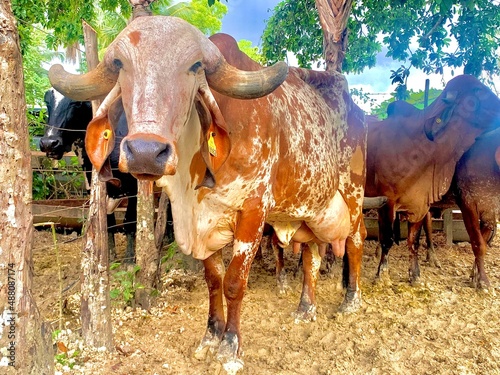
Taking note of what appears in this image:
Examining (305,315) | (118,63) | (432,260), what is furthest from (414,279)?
(118,63)

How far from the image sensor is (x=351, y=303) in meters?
4.26

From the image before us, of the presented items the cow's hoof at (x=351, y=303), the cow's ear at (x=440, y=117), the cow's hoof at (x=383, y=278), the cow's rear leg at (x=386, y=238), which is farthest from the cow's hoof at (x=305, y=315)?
the cow's ear at (x=440, y=117)

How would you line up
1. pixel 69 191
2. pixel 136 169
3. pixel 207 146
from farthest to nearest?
1. pixel 69 191
2. pixel 207 146
3. pixel 136 169

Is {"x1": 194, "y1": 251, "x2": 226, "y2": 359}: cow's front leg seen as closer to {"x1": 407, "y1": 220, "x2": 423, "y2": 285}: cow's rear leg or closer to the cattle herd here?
the cattle herd

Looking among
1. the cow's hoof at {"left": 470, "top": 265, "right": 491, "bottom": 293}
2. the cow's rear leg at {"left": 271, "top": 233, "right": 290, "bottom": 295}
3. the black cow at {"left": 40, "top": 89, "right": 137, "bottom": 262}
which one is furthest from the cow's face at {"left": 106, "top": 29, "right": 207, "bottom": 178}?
the cow's hoof at {"left": 470, "top": 265, "right": 491, "bottom": 293}

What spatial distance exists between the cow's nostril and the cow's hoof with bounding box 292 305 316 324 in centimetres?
247

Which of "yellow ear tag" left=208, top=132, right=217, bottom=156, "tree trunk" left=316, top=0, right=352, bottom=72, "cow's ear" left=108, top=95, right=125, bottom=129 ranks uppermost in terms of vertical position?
"tree trunk" left=316, top=0, right=352, bottom=72

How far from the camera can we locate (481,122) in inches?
206

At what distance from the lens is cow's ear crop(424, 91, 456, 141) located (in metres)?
5.30

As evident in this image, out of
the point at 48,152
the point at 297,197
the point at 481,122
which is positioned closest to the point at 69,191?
the point at 48,152

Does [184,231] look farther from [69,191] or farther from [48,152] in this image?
[69,191]

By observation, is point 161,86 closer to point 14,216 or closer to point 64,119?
point 14,216

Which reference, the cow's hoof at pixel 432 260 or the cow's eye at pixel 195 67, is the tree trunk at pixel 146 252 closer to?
the cow's eye at pixel 195 67

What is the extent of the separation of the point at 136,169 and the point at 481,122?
4718mm
